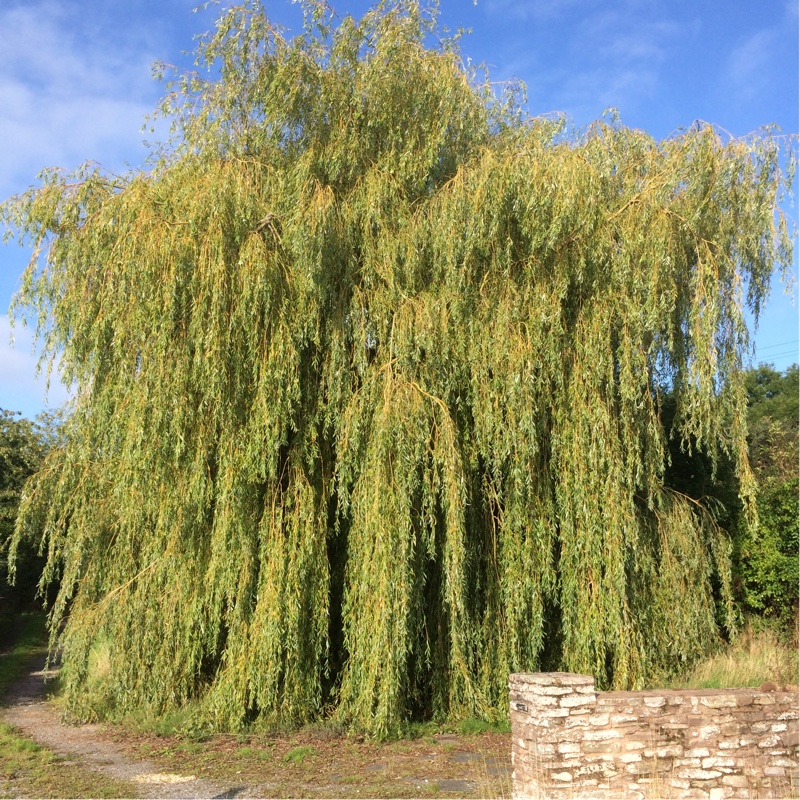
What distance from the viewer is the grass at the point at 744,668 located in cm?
855

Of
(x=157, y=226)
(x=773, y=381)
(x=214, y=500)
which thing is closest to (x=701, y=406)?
(x=214, y=500)

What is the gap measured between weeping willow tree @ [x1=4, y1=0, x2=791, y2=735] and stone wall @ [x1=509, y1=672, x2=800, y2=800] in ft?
5.77

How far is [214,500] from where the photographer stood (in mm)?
8539

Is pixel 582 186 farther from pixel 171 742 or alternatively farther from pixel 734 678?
pixel 171 742

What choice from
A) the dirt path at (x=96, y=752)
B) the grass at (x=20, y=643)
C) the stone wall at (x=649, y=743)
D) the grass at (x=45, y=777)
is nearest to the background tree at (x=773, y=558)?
the stone wall at (x=649, y=743)

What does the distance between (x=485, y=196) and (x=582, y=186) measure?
1.14 meters

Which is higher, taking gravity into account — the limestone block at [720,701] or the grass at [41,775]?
the limestone block at [720,701]

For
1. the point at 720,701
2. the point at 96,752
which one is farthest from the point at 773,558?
the point at 96,752

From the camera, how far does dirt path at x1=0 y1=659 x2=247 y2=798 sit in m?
6.54

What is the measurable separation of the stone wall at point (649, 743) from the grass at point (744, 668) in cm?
198

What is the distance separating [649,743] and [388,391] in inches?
161

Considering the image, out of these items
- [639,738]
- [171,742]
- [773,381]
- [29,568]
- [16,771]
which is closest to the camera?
[639,738]

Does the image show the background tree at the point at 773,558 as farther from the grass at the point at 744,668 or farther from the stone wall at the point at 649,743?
the stone wall at the point at 649,743

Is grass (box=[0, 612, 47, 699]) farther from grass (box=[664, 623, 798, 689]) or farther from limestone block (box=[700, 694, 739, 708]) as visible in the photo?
limestone block (box=[700, 694, 739, 708])
